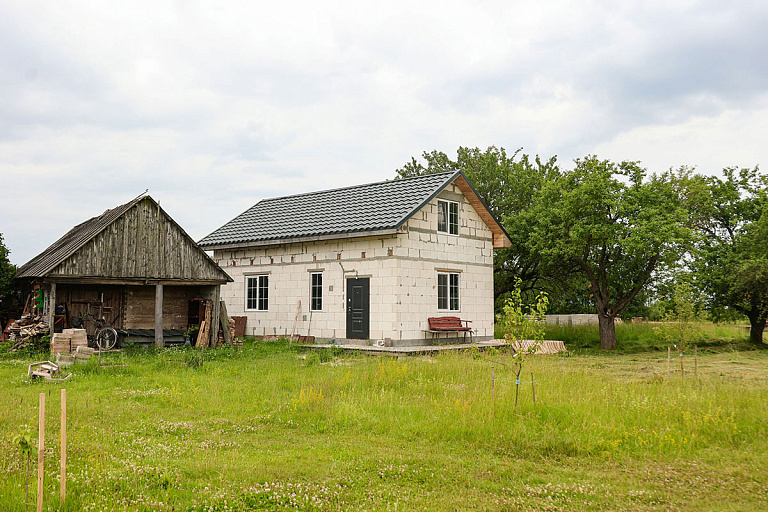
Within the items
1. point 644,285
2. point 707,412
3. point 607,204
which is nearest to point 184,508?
point 707,412

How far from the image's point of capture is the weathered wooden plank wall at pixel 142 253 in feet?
63.6

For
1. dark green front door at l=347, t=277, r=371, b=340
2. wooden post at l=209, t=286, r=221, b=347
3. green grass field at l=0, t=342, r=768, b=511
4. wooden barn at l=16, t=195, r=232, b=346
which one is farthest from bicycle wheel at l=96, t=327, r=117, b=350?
dark green front door at l=347, t=277, r=371, b=340

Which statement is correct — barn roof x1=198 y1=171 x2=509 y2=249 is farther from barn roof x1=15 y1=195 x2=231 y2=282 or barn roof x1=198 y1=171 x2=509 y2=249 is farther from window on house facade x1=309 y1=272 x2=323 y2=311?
barn roof x1=15 y1=195 x2=231 y2=282

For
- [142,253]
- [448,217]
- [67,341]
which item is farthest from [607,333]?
[67,341]

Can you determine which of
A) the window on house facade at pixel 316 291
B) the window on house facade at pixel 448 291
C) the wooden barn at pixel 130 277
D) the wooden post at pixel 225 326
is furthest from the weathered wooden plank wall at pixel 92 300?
the window on house facade at pixel 448 291

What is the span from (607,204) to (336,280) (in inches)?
439

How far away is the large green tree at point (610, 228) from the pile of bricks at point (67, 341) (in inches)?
692

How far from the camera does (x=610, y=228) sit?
24875 mm

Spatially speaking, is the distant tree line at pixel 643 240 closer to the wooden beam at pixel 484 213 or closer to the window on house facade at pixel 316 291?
the wooden beam at pixel 484 213

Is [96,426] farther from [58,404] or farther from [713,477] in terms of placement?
[713,477]

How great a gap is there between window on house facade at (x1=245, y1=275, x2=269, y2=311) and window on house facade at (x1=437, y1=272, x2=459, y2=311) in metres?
6.98

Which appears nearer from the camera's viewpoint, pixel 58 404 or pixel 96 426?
pixel 96 426

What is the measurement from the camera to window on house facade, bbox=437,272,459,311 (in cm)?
2255

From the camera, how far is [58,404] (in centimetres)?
1073
